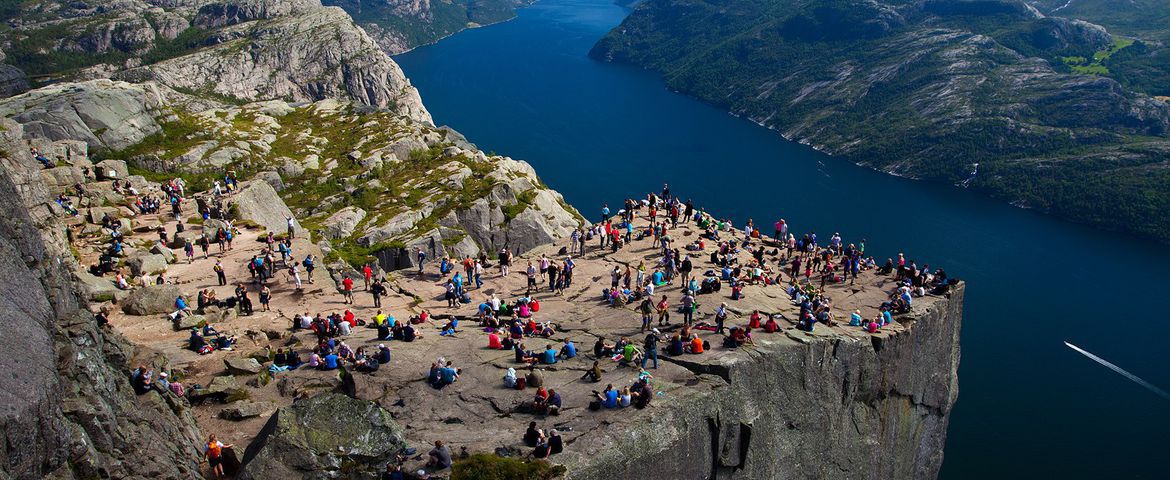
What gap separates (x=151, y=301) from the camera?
146 feet

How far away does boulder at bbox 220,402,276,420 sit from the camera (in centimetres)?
3344

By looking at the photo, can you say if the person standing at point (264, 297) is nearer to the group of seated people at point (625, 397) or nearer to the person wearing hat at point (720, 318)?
the group of seated people at point (625, 397)

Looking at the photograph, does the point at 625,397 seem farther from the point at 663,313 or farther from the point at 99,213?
the point at 99,213

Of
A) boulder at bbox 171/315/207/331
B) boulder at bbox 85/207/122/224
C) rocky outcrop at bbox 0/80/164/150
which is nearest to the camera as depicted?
boulder at bbox 171/315/207/331

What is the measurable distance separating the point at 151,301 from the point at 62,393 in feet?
66.6

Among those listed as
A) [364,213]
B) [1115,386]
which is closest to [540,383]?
[364,213]

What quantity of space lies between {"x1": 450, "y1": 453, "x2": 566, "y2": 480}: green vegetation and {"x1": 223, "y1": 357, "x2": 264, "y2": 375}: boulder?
1351 cm

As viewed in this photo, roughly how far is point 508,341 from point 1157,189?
22629cm

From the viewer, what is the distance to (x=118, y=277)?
45.9 metres

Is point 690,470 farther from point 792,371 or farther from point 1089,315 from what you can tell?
point 1089,315

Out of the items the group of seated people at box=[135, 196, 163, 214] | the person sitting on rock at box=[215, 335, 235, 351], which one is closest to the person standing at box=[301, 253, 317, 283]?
the person sitting on rock at box=[215, 335, 235, 351]

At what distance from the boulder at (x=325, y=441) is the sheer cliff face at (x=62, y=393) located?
2.98 metres

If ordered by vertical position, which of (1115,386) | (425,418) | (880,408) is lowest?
(1115,386)

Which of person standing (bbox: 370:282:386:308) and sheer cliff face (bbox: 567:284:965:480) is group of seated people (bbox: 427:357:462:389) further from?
person standing (bbox: 370:282:386:308)
